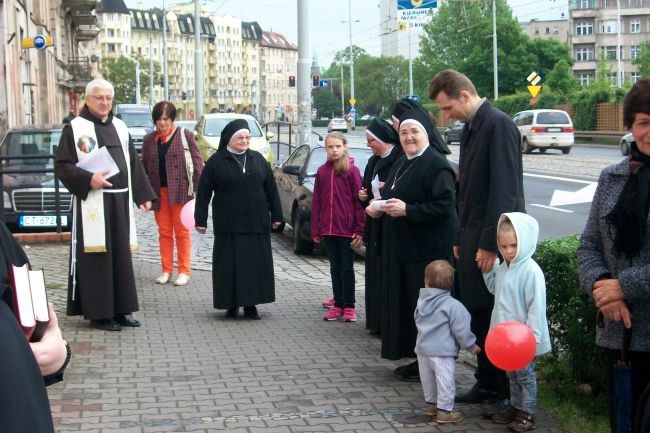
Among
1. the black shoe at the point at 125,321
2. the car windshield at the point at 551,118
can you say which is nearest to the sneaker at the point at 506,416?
the black shoe at the point at 125,321

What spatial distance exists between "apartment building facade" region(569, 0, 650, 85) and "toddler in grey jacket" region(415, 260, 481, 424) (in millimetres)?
131837

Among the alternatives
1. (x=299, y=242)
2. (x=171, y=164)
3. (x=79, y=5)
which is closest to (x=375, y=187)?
(x=171, y=164)

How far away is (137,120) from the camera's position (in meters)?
39.7

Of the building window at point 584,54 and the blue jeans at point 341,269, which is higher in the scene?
the building window at point 584,54

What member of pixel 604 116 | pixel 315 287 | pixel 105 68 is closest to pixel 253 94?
pixel 105 68

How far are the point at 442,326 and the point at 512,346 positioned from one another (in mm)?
989

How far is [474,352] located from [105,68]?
11896 cm

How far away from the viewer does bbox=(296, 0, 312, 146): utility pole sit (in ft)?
65.2

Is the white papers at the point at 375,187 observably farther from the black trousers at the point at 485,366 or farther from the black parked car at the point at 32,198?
the black parked car at the point at 32,198

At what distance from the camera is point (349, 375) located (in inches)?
293

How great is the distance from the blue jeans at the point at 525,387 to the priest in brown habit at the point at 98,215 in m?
4.15

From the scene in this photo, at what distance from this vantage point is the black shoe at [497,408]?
619cm

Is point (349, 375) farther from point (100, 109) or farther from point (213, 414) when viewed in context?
point (100, 109)

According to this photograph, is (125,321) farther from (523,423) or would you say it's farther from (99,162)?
(523,423)
